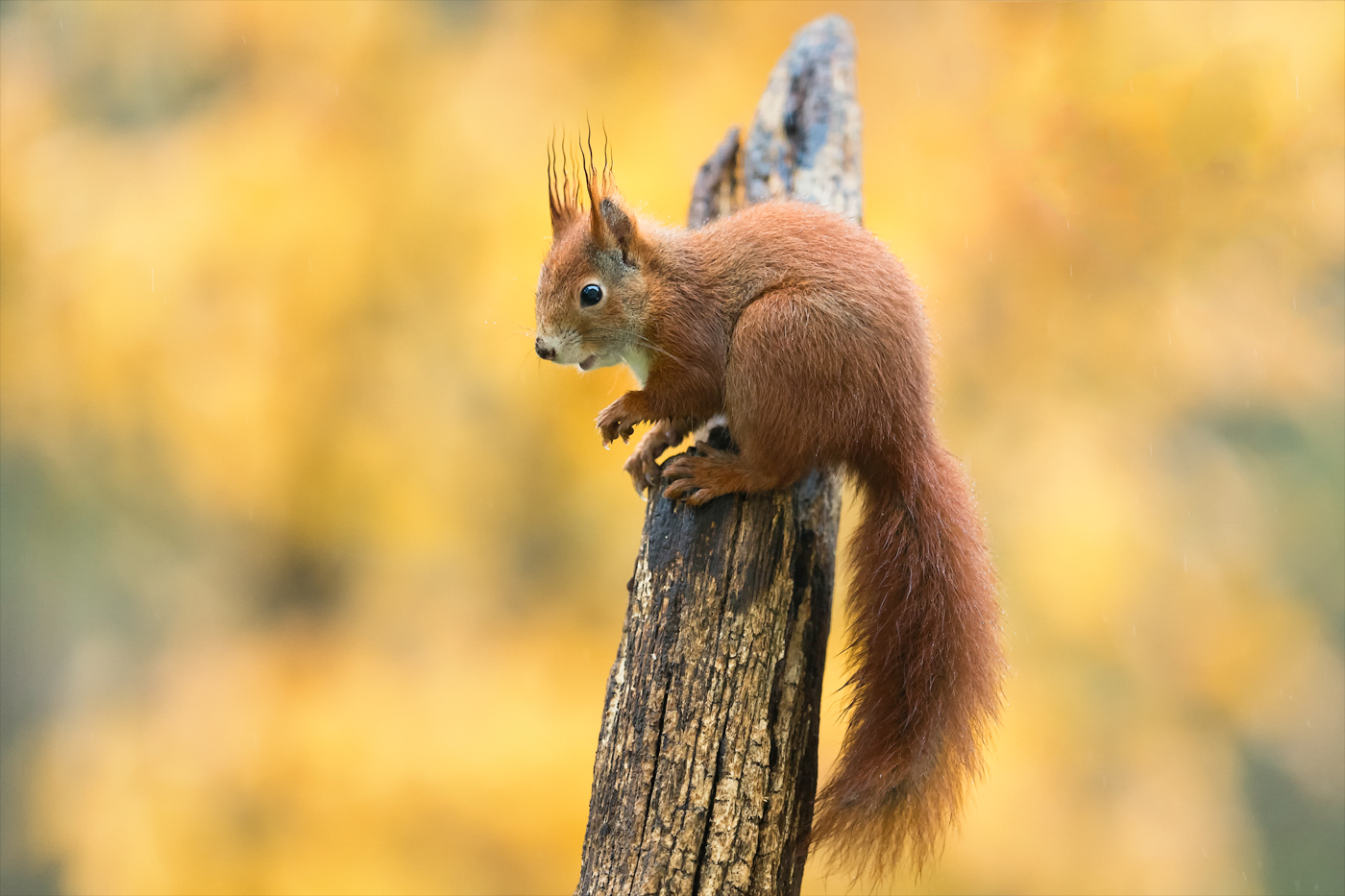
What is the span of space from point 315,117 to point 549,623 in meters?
2.01

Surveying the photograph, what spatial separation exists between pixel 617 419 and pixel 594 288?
0.26m

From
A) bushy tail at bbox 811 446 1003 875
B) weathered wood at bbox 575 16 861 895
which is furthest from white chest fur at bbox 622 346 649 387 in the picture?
bushy tail at bbox 811 446 1003 875

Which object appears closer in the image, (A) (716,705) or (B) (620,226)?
(A) (716,705)

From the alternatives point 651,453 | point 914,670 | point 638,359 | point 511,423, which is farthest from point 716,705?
point 511,423

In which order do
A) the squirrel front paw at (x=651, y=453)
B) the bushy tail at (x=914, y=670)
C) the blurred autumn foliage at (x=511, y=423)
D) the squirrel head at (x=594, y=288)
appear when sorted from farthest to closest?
1. the blurred autumn foliage at (x=511, y=423)
2. the squirrel front paw at (x=651, y=453)
3. the squirrel head at (x=594, y=288)
4. the bushy tail at (x=914, y=670)

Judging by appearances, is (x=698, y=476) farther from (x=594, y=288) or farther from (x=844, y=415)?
(x=594, y=288)

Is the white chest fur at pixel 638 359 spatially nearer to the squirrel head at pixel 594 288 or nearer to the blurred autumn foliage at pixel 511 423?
the squirrel head at pixel 594 288

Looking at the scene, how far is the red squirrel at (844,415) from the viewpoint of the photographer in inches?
65.7

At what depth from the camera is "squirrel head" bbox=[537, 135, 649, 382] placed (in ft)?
5.87

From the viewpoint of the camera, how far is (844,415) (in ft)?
5.72

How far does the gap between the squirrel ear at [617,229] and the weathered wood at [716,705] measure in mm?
516

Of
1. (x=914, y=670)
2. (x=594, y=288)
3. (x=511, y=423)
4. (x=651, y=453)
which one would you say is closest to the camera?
(x=914, y=670)

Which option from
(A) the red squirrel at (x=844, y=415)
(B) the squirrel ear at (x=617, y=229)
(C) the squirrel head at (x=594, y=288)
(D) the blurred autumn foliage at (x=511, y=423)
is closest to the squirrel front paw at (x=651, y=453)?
(A) the red squirrel at (x=844, y=415)

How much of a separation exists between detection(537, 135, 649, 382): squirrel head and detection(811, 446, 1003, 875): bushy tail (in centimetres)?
56
